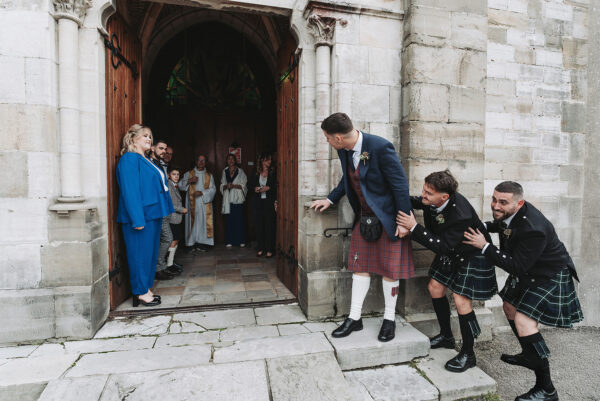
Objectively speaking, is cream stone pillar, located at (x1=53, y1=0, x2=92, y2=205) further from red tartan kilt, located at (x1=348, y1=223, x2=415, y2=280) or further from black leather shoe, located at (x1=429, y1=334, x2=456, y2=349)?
black leather shoe, located at (x1=429, y1=334, x2=456, y2=349)

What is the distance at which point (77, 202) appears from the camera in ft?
9.29

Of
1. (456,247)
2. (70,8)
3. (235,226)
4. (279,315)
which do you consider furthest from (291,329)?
(235,226)

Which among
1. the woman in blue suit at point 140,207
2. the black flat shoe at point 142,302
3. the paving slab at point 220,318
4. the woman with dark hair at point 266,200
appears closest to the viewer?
the paving slab at point 220,318

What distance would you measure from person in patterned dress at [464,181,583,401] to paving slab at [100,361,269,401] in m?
1.83

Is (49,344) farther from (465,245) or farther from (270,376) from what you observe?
(465,245)

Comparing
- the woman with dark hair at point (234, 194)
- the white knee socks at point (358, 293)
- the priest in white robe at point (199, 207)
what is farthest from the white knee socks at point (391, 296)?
the priest in white robe at point (199, 207)

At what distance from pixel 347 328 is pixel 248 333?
83 centimetres

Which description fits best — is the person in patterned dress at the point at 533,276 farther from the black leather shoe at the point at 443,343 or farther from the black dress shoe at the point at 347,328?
the black dress shoe at the point at 347,328

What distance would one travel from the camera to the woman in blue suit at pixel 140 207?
3.17 meters

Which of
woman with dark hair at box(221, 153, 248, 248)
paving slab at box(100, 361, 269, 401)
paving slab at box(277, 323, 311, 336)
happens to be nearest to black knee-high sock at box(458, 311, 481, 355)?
paving slab at box(277, 323, 311, 336)

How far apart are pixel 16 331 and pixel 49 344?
27 cm

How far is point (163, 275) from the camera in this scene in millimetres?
4402

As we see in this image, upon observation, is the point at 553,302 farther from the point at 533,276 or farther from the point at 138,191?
the point at 138,191

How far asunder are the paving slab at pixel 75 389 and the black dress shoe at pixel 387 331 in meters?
1.99
